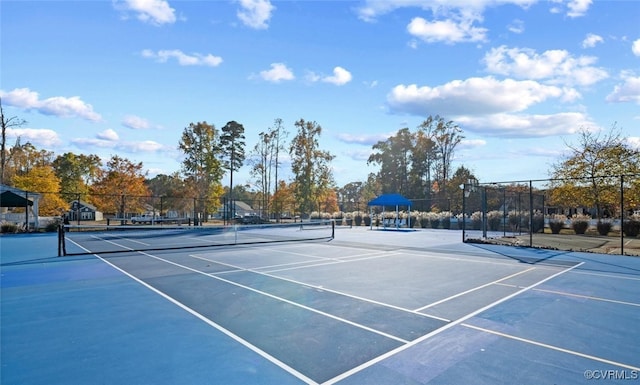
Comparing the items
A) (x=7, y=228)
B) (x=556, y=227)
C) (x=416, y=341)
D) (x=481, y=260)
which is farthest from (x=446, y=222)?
(x=7, y=228)

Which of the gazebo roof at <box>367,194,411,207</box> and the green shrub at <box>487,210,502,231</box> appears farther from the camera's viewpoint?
the gazebo roof at <box>367,194,411,207</box>

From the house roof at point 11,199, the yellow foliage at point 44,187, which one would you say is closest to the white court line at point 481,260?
the house roof at point 11,199

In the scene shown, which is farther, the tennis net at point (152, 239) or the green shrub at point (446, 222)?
the green shrub at point (446, 222)

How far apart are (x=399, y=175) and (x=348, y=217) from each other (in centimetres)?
1737

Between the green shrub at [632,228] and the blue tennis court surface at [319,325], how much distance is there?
1448 centimetres

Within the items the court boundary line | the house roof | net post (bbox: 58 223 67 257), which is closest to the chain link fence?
the house roof

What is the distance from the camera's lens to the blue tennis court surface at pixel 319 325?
12.3 ft

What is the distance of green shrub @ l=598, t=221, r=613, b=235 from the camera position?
22.0m

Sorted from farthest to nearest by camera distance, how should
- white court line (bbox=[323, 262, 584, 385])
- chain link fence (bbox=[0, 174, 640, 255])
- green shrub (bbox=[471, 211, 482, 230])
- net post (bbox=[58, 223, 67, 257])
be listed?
green shrub (bbox=[471, 211, 482, 230])
chain link fence (bbox=[0, 174, 640, 255])
net post (bbox=[58, 223, 67, 257])
white court line (bbox=[323, 262, 584, 385])

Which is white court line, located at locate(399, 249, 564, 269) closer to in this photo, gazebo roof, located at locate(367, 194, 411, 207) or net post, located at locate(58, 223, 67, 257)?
net post, located at locate(58, 223, 67, 257)

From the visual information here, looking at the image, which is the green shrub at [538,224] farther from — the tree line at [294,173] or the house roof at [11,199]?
the house roof at [11,199]

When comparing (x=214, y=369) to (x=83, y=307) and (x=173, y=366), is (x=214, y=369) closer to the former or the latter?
(x=173, y=366)

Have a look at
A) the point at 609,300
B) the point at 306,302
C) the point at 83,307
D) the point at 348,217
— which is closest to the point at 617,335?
the point at 609,300

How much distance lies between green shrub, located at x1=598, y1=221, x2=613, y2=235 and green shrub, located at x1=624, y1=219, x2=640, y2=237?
83 cm
